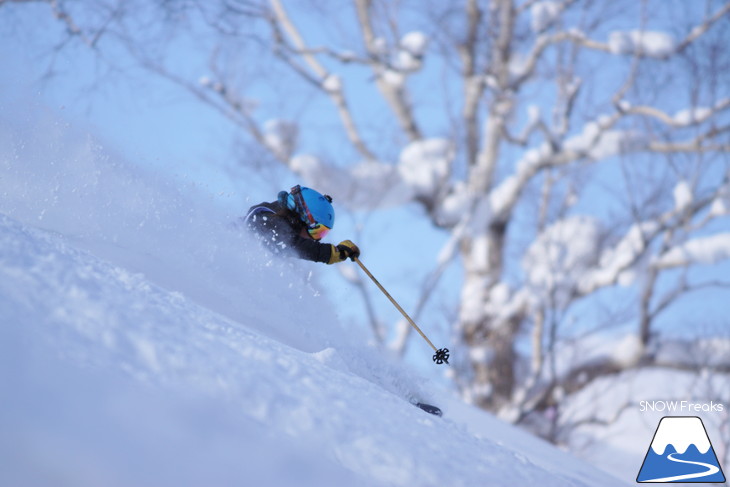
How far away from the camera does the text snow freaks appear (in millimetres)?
9759

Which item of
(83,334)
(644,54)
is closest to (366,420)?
(83,334)

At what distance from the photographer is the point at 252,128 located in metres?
13.3

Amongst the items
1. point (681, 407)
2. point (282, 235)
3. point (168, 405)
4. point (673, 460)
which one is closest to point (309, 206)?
point (282, 235)

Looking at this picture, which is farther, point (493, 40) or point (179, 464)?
point (493, 40)

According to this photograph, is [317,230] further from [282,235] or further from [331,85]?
[331,85]

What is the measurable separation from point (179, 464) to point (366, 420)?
0.71 metres

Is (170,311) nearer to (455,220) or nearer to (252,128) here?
(455,220)

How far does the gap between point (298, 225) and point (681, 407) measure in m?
9.03

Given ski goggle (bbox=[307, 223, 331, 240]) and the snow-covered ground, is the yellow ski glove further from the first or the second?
the snow-covered ground

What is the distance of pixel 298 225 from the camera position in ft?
15.0

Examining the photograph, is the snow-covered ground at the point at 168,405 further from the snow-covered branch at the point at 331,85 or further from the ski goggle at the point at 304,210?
the snow-covered branch at the point at 331,85

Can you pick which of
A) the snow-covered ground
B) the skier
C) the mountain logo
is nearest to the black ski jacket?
the skier

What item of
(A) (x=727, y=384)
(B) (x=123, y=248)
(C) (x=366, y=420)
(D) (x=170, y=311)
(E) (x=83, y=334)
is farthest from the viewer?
(A) (x=727, y=384)

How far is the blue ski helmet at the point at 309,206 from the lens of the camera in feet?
14.8
